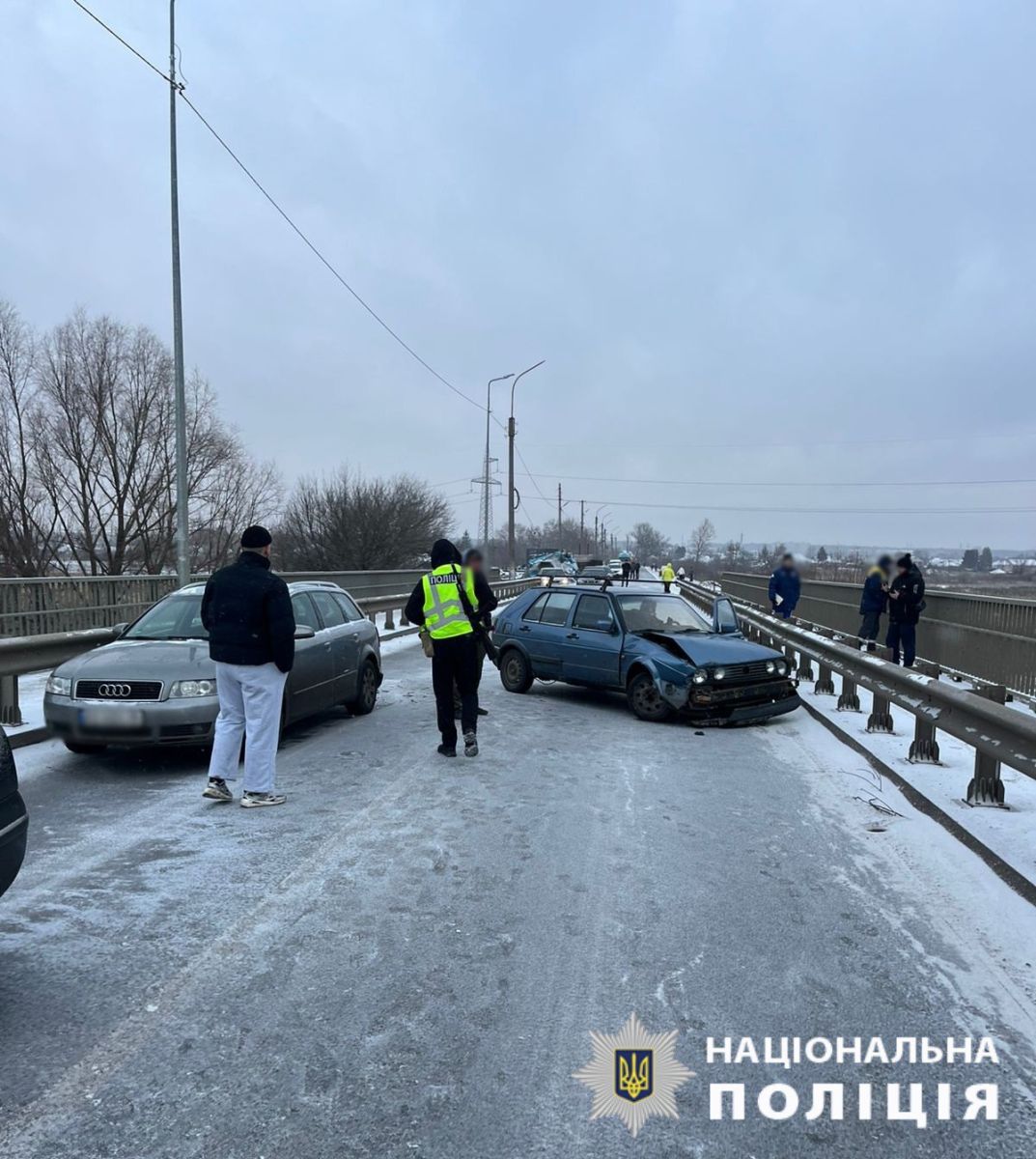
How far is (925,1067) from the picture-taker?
306cm

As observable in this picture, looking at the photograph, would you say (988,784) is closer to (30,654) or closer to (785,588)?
(30,654)

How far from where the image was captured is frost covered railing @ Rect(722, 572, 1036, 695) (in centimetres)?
987

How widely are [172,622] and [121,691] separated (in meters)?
1.32

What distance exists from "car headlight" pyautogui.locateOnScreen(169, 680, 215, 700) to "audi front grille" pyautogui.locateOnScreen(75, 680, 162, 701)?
0.37 feet

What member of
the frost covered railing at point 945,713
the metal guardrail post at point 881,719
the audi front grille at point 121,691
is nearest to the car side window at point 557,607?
the frost covered railing at point 945,713

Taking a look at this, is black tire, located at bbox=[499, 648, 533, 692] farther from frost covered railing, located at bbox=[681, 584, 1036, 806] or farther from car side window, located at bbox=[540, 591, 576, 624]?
frost covered railing, located at bbox=[681, 584, 1036, 806]

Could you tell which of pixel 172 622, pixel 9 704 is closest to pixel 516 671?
pixel 172 622

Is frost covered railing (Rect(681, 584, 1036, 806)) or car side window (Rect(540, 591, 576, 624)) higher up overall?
car side window (Rect(540, 591, 576, 624))

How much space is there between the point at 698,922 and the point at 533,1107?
5.39 feet

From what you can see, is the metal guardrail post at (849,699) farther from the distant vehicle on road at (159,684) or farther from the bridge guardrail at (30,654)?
the bridge guardrail at (30,654)

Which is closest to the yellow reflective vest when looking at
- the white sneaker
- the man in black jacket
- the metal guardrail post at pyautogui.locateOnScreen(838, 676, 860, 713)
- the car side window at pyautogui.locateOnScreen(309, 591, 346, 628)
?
the man in black jacket

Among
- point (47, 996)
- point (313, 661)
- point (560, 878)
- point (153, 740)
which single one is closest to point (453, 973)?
point (560, 878)

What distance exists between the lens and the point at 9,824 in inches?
139

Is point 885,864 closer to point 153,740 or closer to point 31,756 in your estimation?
point 153,740
